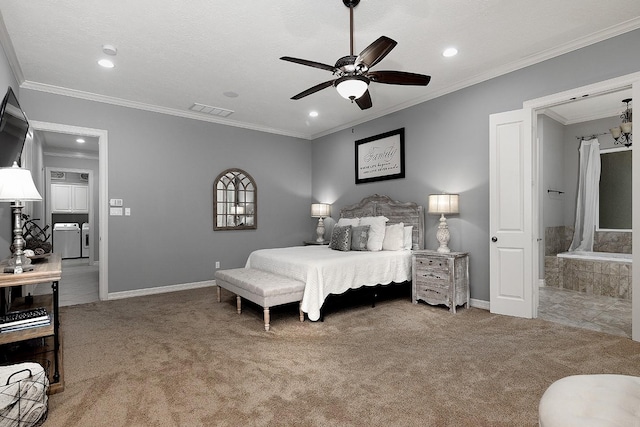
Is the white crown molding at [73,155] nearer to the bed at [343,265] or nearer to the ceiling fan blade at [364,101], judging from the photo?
the bed at [343,265]

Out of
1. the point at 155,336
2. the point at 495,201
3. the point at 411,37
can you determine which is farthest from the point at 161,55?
the point at 495,201

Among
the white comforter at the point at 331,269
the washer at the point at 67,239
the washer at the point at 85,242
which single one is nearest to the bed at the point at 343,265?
the white comforter at the point at 331,269

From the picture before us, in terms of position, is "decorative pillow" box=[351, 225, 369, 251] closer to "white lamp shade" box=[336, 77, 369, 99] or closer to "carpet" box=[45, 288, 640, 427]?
"carpet" box=[45, 288, 640, 427]

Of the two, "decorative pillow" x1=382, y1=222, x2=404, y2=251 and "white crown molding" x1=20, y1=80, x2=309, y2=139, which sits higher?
"white crown molding" x1=20, y1=80, x2=309, y2=139

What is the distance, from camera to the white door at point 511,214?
358 centimetres

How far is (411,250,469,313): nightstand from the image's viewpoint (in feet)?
12.8

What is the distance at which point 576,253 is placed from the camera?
541cm

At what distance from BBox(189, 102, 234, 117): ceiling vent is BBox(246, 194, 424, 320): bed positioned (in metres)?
2.38

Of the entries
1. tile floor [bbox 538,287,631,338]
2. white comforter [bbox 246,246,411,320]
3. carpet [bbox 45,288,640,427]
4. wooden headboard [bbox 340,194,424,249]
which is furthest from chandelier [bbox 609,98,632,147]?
white comforter [bbox 246,246,411,320]

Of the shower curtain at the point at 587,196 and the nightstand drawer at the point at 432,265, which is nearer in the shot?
the nightstand drawer at the point at 432,265

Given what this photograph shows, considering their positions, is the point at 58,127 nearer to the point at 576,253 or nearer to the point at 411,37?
the point at 411,37

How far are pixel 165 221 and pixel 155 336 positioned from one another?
94.0 inches

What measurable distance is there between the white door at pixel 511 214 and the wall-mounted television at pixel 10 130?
185 inches

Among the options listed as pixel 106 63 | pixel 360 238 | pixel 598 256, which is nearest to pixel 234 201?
pixel 360 238
